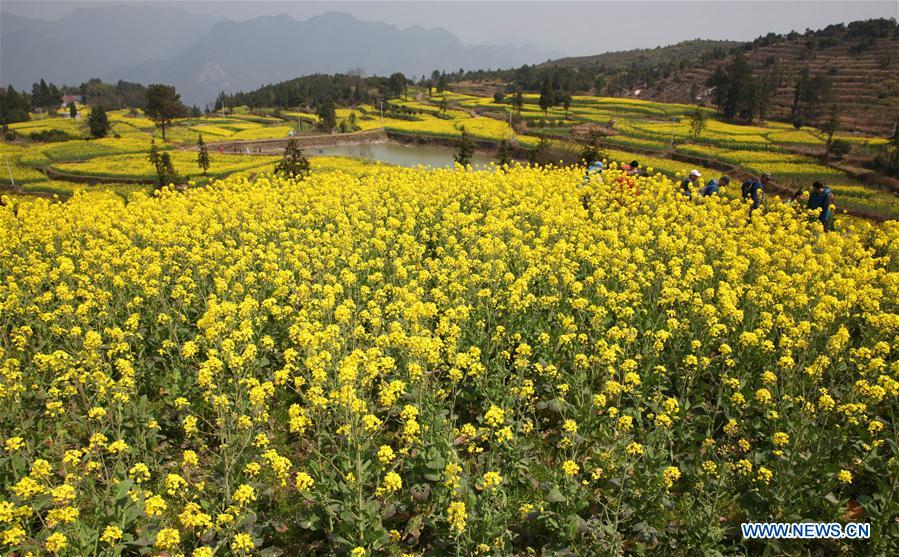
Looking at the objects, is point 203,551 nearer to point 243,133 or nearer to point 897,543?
point 897,543

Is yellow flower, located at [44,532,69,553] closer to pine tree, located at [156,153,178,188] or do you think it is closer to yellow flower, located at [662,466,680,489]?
yellow flower, located at [662,466,680,489]

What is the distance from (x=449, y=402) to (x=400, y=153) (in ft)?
197

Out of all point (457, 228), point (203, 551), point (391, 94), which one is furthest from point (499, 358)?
point (391, 94)

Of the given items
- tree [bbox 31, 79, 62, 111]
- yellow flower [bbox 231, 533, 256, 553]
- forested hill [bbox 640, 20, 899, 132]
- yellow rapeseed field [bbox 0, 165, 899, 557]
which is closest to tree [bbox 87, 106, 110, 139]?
tree [bbox 31, 79, 62, 111]

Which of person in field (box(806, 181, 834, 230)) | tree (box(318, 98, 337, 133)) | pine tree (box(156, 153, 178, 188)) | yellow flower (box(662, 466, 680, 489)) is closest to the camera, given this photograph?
yellow flower (box(662, 466, 680, 489))

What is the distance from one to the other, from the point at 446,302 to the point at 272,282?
12.9 ft

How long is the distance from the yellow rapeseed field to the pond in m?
44.2

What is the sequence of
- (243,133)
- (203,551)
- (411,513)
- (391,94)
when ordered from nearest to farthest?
(203,551) < (411,513) < (243,133) < (391,94)

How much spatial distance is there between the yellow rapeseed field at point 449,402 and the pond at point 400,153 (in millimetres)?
44194

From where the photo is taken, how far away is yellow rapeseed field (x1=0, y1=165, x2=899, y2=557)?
548 cm

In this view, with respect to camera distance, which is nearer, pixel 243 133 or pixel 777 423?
pixel 777 423

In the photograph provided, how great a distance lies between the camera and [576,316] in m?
9.38

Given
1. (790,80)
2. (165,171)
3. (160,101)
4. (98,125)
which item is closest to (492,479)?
(165,171)

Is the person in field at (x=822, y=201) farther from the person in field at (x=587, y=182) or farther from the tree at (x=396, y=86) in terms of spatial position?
the tree at (x=396, y=86)
